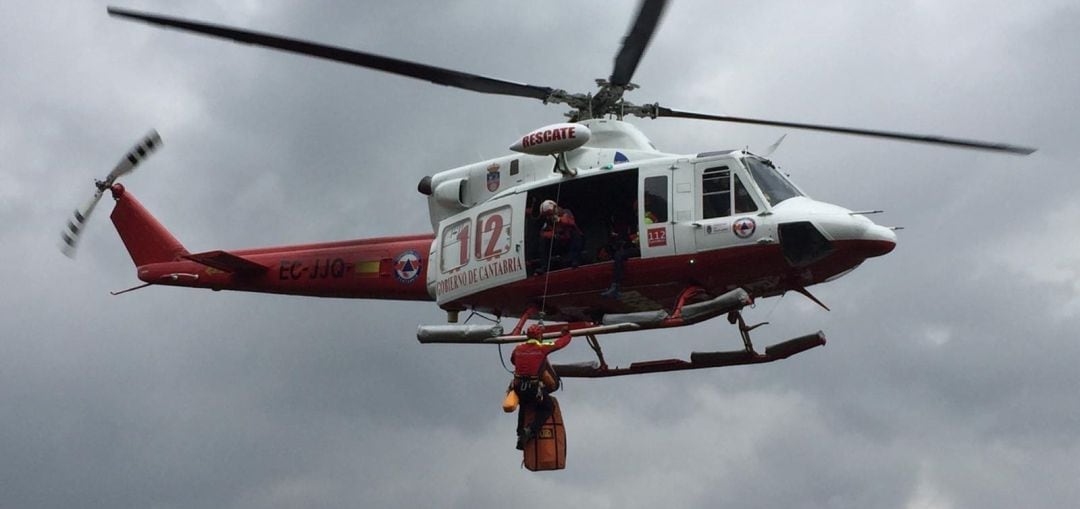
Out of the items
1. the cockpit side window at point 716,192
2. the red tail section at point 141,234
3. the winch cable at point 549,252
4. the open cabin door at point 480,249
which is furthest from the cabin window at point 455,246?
the red tail section at point 141,234

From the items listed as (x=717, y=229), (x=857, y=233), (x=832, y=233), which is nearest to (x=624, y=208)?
(x=717, y=229)

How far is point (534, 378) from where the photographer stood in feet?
65.2

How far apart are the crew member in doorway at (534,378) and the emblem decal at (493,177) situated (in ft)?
10.3

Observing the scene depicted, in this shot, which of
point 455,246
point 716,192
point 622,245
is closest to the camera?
point 716,192

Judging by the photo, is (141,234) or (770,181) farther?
(141,234)

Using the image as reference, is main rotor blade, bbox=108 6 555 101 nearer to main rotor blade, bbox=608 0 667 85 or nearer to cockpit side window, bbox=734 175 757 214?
main rotor blade, bbox=608 0 667 85

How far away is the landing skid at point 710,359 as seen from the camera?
21.0 m

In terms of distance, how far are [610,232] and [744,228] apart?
217 centimetres

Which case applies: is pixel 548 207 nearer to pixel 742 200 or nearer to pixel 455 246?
pixel 455 246

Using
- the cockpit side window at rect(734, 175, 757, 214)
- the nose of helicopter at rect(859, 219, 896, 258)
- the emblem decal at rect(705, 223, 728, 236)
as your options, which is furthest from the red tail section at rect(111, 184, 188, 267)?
the nose of helicopter at rect(859, 219, 896, 258)

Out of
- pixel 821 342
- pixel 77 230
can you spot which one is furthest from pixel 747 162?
pixel 77 230

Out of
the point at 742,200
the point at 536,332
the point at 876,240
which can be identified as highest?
the point at 742,200

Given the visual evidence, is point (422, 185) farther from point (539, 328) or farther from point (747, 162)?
point (747, 162)

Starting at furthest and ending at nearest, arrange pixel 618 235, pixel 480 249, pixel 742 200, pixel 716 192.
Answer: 1. pixel 480 249
2. pixel 618 235
3. pixel 716 192
4. pixel 742 200
